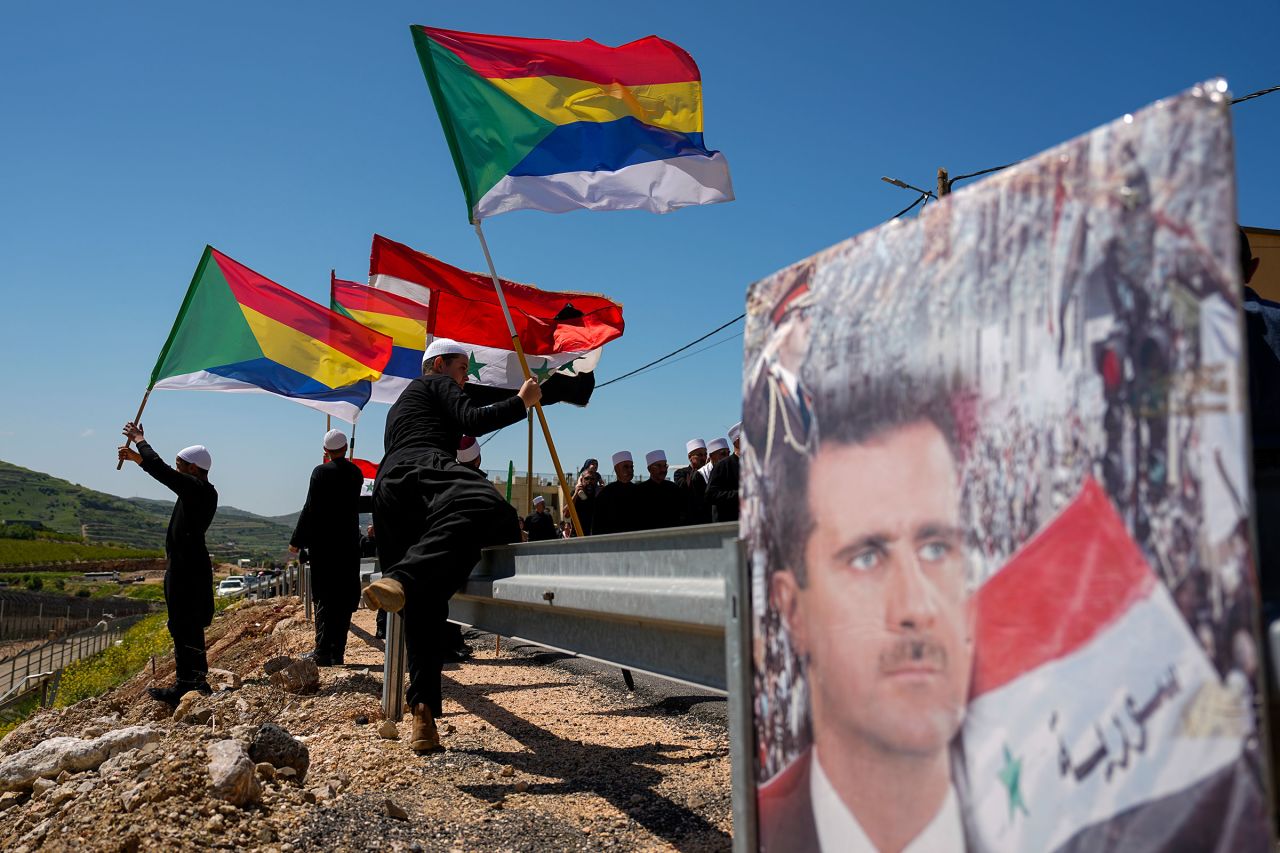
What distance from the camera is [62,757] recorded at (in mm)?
5719

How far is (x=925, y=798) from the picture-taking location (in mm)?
1736

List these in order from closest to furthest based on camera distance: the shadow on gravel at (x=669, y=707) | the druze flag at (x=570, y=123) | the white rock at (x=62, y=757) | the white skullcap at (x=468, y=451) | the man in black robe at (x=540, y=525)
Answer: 1. the white rock at (x=62, y=757)
2. the shadow on gravel at (x=669, y=707)
3. the druze flag at (x=570, y=123)
4. the white skullcap at (x=468, y=451)
5. the man in black robe at (x=540, y=525)

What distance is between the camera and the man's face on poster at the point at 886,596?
1.71m

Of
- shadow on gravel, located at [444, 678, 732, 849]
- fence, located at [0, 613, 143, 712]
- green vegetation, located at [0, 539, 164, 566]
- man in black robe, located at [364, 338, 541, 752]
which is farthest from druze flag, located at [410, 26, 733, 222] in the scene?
green vegetation, located at [0, 539, 164, 566]

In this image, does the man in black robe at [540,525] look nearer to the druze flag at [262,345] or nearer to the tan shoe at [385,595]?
the druze flag at [262,345]

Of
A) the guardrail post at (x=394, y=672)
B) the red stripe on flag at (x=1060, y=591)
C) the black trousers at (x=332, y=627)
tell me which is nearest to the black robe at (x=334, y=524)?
the black trousers at (x=332, y=627)

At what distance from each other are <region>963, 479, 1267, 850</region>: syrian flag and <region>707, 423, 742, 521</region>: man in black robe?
792cm

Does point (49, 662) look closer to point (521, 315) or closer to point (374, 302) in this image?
point (374, 302)

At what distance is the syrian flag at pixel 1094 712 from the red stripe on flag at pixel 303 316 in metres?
9.36

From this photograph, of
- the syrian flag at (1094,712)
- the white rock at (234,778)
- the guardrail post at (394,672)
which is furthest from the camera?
the guardrail post at (394,672)

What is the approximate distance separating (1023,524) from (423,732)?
4.06m

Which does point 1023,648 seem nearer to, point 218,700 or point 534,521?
point 218,700

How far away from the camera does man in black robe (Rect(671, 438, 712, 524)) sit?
1089 cm

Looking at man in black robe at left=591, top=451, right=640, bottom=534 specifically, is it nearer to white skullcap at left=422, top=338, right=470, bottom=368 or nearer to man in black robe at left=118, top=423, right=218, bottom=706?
man in black robe at left=118, top=423, right=218, bottom=706
